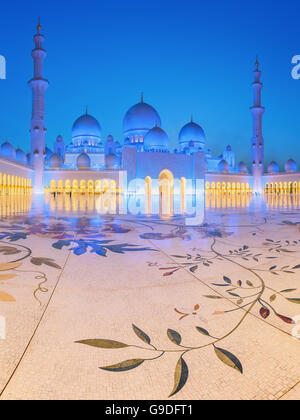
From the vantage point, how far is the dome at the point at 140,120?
22812 millimetres

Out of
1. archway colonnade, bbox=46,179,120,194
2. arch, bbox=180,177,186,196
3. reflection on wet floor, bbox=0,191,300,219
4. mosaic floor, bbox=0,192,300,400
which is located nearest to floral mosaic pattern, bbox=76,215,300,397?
mosaic floor, bbox=0,192,300,400

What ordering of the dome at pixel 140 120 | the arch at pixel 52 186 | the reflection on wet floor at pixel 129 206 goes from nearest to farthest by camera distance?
the reflection on wet floor at pixel 129 206, the arch at pixel 52 186, the dome at pixel 140 120

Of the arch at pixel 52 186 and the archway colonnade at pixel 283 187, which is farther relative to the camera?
the archway colonnade at pixel 283 187

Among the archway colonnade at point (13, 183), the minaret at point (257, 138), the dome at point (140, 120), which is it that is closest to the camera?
the archway colonnade at point (13, 183)

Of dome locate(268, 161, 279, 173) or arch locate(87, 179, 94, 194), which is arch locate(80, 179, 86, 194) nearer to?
arch locate(87, 179, 94, 194)

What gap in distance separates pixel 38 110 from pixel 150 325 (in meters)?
20.0

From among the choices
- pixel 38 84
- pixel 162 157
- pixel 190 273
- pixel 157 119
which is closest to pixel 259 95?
pixel 157 119

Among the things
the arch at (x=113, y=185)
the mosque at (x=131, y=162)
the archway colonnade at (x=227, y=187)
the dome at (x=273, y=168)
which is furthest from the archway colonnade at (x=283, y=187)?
the arch at (x=113, y=185)

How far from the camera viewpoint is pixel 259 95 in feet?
74.7

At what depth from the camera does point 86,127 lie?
24844 millimetres

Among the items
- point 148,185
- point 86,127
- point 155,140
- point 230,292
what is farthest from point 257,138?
point 230,292

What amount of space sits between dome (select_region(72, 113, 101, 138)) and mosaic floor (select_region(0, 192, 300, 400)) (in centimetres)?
2478
